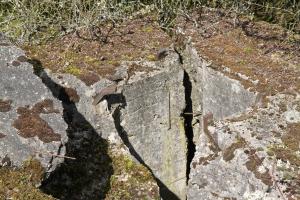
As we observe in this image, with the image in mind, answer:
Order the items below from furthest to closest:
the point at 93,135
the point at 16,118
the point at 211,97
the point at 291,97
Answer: the point at 211,97
the point at 291,97
the point at 93,135
the point at 16,118

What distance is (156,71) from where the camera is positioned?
7.02 m

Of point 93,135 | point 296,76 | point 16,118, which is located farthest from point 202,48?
point 16,118

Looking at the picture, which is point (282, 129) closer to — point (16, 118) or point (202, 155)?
point (202, 155)

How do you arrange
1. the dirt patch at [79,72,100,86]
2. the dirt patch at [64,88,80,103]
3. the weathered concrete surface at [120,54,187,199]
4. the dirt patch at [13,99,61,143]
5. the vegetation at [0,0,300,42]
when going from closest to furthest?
1. the dirt patch at [13,99,61,143]
2. the dirt patch at [64,88,80,103]
3. the dirt patch at [79,72,100,86]
4. the weathered concrete surface at [120,54,187,199]
5. the vegetation at [0,0,300,42]

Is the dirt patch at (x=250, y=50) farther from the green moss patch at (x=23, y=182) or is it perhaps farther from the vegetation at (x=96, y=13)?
the green moss patch at (x=23, y=182)

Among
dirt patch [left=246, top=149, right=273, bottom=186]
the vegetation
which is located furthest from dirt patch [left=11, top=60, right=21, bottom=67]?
dirt patch [left=246, top=149, right=273, bottom=186]

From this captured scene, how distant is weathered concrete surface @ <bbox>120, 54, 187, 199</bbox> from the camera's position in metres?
6.84

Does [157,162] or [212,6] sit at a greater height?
[212,6]

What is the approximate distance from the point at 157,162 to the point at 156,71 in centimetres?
124

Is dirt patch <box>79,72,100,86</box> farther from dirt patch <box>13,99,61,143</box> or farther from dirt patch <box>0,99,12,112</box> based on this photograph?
dirt patch <box>0,99,12,112</box>

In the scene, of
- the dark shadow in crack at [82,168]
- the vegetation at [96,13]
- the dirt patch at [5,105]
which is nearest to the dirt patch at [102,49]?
the vegetation at [96,13]

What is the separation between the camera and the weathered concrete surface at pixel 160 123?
6836mm

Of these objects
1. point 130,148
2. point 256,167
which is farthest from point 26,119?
point 256,167

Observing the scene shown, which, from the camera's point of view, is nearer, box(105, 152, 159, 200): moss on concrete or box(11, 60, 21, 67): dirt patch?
box(105, 152, 159, 200): moss on concrete
